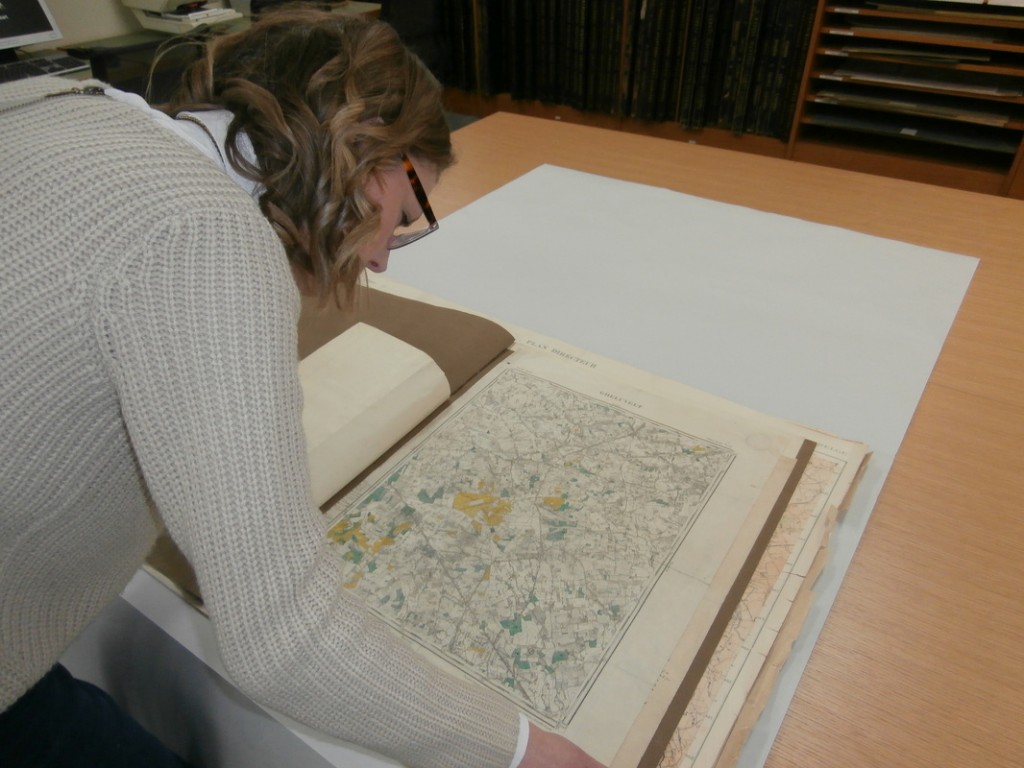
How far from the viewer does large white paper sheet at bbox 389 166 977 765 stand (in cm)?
83

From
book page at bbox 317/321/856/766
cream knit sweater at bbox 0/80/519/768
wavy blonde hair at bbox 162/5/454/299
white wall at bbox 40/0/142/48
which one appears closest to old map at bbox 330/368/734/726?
book page at bbox 317/321/856/766

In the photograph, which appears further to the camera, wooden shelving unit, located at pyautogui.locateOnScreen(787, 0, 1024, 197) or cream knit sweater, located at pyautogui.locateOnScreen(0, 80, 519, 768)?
wooden shelving unit, located at pyautogui.locateOnScreen(787, 0, 1024, 197)

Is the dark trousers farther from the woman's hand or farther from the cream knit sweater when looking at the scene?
the woman's hand

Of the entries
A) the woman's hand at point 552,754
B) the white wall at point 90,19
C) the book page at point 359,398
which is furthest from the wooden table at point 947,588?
the white wall at point 90,19

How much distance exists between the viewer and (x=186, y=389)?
1.20 ft

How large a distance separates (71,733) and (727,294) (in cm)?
91

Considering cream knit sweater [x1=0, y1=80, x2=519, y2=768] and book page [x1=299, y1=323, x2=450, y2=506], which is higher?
cream knit sweater [x1=0, y1=80, x2=519, y2=768]

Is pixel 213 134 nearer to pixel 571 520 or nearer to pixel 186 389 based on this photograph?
pixel 186 389

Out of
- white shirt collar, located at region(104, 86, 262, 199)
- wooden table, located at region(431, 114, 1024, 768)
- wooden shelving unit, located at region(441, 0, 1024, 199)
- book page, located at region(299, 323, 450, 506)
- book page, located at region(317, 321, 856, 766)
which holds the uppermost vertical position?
white shirt collar, located at region(104, 86, 262, 199)

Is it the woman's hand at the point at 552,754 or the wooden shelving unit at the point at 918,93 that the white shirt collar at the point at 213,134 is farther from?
the wooden shelving unit at the point at 918,93

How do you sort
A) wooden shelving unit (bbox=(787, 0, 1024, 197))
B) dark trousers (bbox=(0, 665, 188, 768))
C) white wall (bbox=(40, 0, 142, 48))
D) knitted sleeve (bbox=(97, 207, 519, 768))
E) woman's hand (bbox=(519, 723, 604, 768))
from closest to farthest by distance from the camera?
1. knitted sleeve (bbox=(97, 207, 519, 768))
2. woman's hand (bbox=(519, 723, 604, 768))
3. dark trousers (bbox=(0, 665, 188, 768))
4. wooden shelving unit (bbox=(787, 0, 1024, 197))
5. white wall (bbox=(40, 0, 142, 48))

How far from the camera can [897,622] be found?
23.2 inches

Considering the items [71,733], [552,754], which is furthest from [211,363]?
[71,733]

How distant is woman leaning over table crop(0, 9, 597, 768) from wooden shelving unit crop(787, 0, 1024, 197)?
2.06 metres
